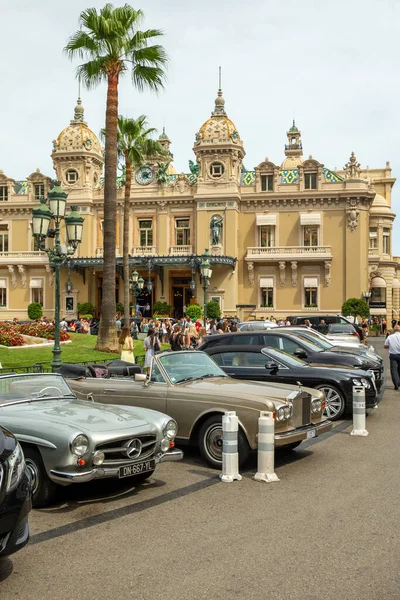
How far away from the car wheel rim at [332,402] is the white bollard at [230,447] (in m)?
4.48

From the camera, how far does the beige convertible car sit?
7777 mm

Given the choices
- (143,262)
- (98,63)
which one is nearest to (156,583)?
(98,63)

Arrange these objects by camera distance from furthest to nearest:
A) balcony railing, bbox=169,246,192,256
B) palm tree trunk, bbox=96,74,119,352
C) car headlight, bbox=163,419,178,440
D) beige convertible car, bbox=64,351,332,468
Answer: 1. balcony railing, bbox=169,246,192,256
2. palm tree trunk, bbox=96,74,119,352
3. beige convertible car, bbox=64,351,332,468
4. car headlight, bbox=163,419,178,440

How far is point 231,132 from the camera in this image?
46.5 meters

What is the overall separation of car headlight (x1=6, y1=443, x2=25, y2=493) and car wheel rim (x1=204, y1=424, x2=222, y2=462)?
3763 mm

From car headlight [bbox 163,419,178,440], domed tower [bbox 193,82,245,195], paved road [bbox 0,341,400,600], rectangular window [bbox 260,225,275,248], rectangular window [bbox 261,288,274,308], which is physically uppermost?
domed tower [bbox 193,82,245,195]

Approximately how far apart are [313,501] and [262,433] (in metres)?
1.10

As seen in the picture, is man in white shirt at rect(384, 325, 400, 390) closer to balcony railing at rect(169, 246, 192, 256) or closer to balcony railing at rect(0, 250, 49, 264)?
balcony railing at rect(169, 246, 192, 256)

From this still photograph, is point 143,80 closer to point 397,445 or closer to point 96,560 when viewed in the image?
point 397,445

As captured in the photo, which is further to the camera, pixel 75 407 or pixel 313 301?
pixel 313 301

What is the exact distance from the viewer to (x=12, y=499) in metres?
4.27

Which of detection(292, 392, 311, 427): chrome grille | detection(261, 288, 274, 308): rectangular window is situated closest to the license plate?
detection(292, 392, 311, 427): chrome grille

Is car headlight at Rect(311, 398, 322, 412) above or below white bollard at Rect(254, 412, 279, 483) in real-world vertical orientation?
above

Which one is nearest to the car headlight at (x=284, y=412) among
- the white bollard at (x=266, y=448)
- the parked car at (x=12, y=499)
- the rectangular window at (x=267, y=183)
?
the white bollard at (x=266, y=448)
